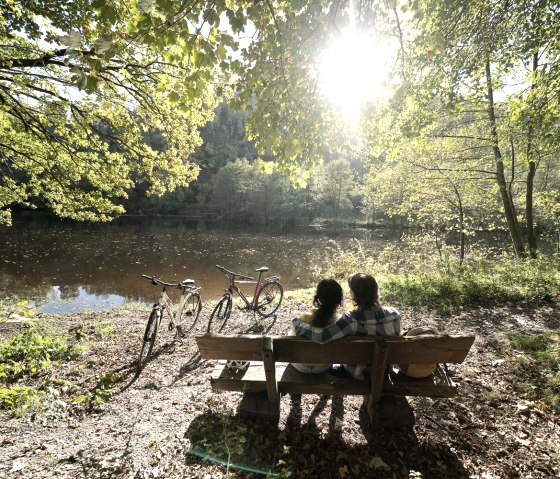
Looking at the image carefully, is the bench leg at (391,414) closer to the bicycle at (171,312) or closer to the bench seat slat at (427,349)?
the bench seat slat at (427,349)

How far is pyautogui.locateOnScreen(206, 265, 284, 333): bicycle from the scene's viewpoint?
7103 millimetres

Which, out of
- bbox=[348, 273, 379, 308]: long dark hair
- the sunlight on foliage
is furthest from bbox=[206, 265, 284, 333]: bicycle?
bbox=[348, 273, 379, 308]: long dark hair

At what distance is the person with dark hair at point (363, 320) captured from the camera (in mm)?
2994

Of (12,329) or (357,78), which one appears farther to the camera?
(12,329)

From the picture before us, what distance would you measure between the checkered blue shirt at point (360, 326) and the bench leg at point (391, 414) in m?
0.34

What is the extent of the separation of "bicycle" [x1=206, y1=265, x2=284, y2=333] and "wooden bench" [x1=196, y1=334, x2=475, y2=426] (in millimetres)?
3826

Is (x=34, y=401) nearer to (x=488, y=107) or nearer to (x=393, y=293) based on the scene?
(x=393, y=293)

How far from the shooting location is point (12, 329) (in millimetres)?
6949

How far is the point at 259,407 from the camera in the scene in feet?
10.4

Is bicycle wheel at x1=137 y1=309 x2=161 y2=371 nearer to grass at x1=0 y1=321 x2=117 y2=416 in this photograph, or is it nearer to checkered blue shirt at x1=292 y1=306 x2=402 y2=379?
grass at x1=0 y1=321 x2=117 y2=416

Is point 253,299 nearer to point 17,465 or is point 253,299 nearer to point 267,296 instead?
point 267,296

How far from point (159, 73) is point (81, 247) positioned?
23942 millimetres

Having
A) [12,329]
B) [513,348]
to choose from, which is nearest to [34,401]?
[12,329]

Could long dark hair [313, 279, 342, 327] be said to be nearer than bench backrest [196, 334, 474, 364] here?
No
